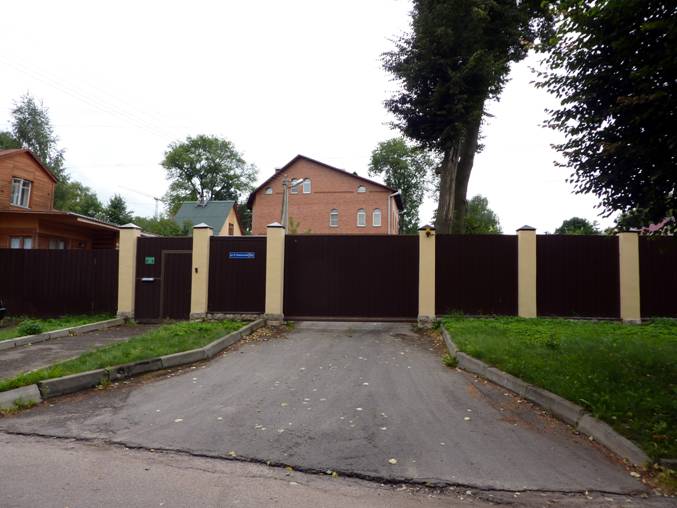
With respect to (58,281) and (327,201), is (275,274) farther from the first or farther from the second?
(327,201)

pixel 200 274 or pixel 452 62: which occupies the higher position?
pixel 452 62

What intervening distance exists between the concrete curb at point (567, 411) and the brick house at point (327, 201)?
3608 centimetres

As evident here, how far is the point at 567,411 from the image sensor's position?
5.00m

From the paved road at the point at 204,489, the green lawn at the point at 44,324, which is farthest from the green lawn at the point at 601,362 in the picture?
the green lawn at the point at 44,324

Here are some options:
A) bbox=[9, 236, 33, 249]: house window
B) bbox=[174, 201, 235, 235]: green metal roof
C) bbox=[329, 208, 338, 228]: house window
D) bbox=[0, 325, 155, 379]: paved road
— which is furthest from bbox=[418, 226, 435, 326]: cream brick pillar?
bbox=[174, 201, 235, 235]: green metal roof

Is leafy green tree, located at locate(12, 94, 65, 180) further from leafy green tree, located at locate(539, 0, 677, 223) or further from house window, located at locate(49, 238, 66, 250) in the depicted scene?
leafy green tree, located at locate(539, 0, 677, 223)

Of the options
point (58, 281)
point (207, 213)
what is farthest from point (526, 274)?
point (207, 213)

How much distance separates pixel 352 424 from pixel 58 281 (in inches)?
436

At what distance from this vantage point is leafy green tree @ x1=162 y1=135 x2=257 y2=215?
5888cm

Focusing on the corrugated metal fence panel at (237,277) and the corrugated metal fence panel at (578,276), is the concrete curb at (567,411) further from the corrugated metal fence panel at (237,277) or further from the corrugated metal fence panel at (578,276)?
the corrugated metal fence panel at (237,277)

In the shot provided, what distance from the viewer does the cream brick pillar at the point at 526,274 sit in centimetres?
1127

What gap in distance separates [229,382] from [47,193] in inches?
952

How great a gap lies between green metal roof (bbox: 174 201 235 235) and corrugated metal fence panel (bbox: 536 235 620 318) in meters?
36.0

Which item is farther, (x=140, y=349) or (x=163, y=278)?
(x=163, y=278)
